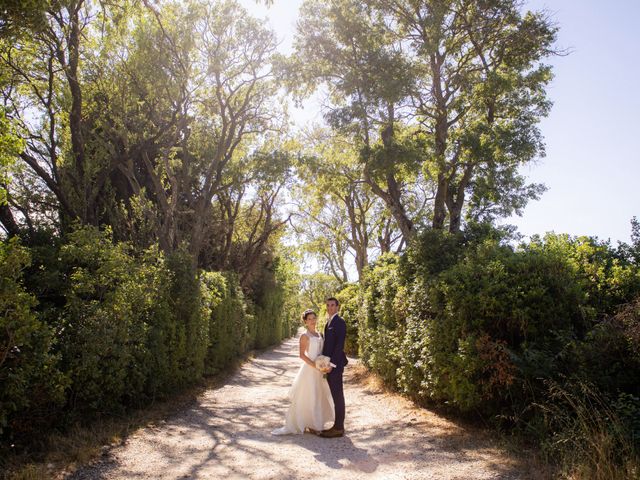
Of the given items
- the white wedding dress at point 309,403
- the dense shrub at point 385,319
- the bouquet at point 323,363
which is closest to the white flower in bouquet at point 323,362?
the bouquet at point 323,363

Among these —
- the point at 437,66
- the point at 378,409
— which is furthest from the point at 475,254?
the point at 437,66

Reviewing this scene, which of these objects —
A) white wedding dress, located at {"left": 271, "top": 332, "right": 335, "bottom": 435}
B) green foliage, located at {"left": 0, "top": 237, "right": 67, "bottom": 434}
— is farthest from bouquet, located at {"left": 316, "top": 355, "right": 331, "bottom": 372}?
green foliage, located at {"left": 0, "top": 237, "right": 67, "bottom": 434}

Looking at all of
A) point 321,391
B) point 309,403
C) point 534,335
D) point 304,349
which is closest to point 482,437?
point 534,335

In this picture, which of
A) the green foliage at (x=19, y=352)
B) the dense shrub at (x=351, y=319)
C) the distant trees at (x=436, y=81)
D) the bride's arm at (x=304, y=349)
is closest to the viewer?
the green foliage at (x=19, y=352)

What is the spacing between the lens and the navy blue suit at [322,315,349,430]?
7332 millimetres

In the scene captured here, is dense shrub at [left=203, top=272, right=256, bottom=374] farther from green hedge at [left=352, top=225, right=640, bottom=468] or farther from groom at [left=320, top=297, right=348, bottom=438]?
green hedge at [left=352, top=225, right=640, bottom=468]

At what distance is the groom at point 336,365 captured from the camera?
7.30m

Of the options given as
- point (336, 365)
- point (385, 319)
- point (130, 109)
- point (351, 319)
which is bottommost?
point (336, 365)

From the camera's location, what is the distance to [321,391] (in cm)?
757

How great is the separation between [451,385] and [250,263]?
19529 mm

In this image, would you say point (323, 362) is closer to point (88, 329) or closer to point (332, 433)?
point (332, 433)

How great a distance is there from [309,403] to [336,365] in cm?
76

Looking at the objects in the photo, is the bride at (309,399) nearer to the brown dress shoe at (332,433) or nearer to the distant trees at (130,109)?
the brown dress shoe at (332,433)

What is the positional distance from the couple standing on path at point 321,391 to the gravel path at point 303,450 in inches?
8.7
